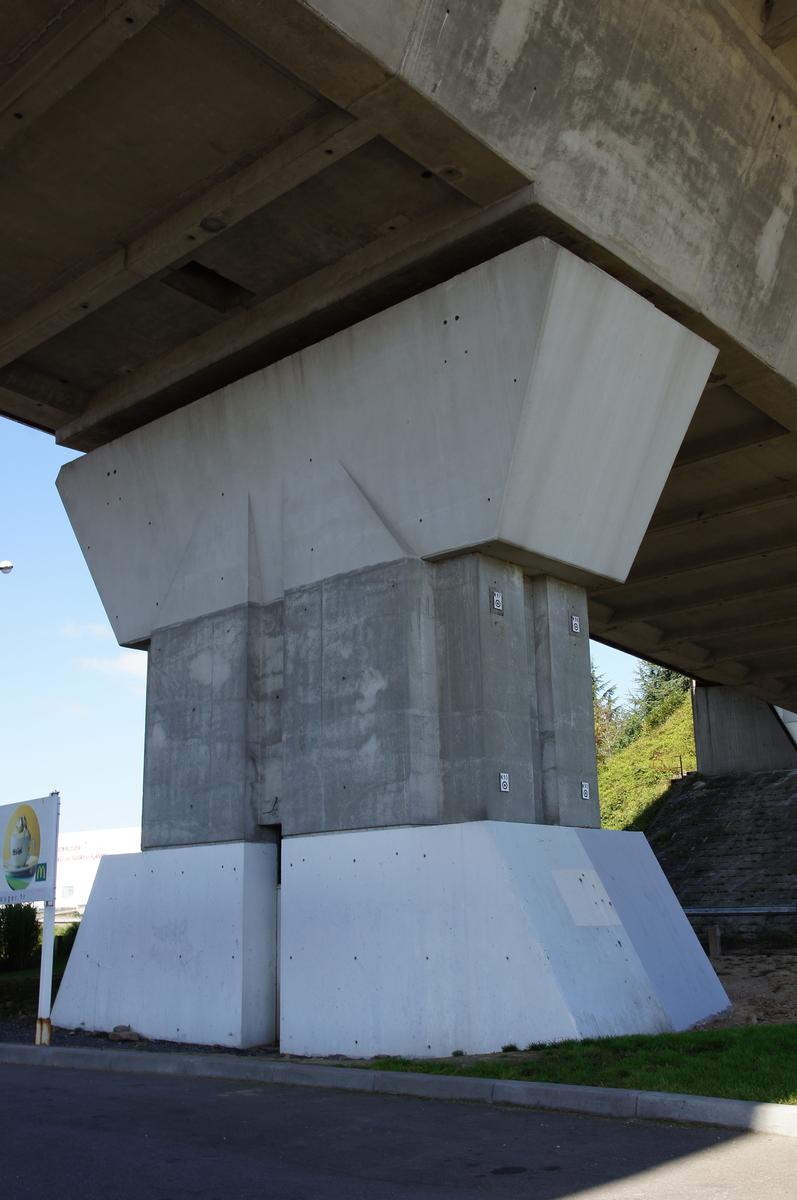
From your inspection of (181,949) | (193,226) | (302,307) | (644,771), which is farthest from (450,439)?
(644,771)

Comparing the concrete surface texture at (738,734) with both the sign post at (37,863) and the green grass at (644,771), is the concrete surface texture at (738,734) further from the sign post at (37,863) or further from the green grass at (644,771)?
the sign post at (37,863)

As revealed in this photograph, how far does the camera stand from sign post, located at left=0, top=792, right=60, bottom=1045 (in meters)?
12.9

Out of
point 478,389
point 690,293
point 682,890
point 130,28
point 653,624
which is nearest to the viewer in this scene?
point 130,28

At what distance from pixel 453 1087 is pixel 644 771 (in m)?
40.2

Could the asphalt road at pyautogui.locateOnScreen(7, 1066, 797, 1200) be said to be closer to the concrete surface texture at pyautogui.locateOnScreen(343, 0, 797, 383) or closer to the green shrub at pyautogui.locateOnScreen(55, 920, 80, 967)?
the concrete surface texture at pyautogui.locateOnScreen(343, 0, 797, 383)

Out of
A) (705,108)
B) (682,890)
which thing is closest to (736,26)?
(705,108)

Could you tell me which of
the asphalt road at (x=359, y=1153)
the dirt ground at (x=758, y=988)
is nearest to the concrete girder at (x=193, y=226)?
the asphalt road at (x=359, y=1153)

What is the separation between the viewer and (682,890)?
32406 millimetres

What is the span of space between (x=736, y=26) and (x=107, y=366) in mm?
8756

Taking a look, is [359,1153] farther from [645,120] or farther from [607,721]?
[607,721]

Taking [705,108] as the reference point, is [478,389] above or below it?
below

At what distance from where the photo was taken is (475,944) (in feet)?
35.4

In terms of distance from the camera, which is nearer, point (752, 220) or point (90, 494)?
point (752, 220)

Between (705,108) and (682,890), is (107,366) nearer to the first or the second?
(705,108)
